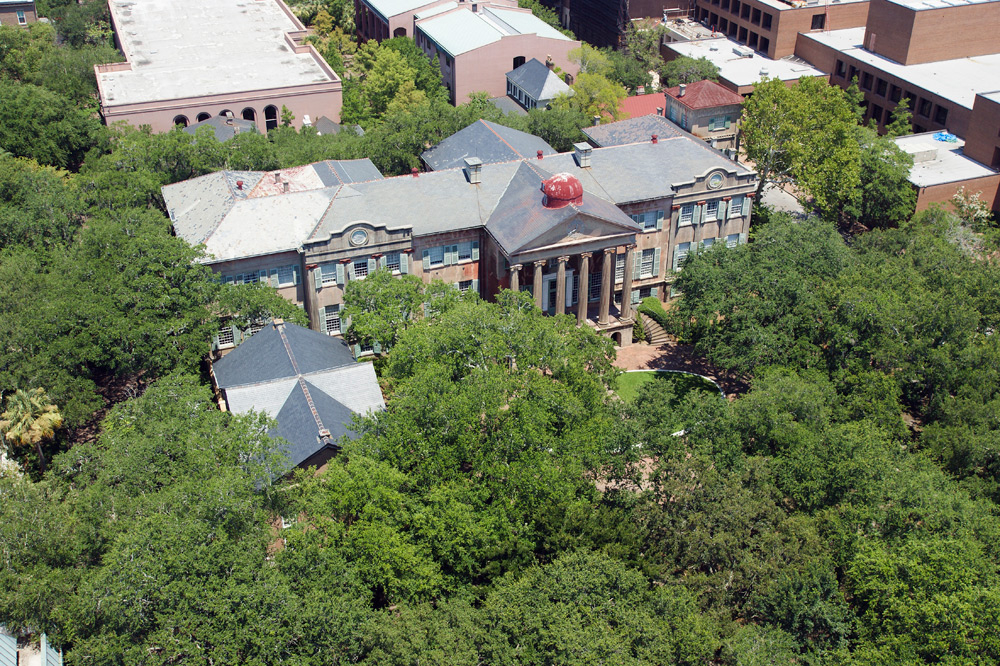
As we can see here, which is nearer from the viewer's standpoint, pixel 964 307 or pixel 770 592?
pixel 770 592

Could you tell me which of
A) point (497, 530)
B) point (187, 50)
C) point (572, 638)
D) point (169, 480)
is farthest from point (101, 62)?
point (572, 638)

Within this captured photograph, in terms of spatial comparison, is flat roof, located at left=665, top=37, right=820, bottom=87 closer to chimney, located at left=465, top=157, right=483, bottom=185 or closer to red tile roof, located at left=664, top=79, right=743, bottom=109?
red tile roof, located at left=664, top=79, right=743, bottom=109

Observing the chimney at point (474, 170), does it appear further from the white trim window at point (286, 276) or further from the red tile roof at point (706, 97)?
the red tile roof at point (706, 97)

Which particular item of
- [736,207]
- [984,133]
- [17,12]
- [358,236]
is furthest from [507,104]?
[17,12]

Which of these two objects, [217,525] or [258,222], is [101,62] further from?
[217,525]

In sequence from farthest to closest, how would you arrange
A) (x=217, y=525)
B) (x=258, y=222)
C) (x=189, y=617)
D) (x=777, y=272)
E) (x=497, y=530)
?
1. (x=258, y=222)
2. (x=777, y=272)
3. (x=497, y=530)
4. (x=217, y=525)
5. (x=189, y=617)

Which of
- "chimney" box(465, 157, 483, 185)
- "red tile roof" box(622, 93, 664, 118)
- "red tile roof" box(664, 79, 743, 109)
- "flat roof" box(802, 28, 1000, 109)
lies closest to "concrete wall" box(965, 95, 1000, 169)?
"flat roof" box(802, 28, 1000, 109)

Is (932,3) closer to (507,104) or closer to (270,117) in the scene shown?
(507,104)
